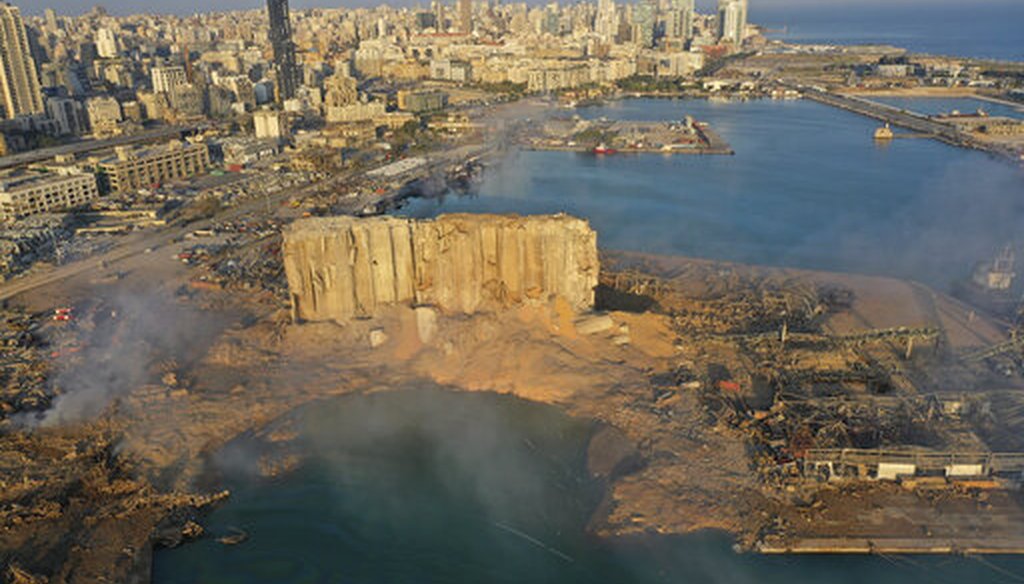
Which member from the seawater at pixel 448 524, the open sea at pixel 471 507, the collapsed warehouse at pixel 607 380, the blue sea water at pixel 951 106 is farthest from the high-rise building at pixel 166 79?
the blue sea water at pixel 951 106

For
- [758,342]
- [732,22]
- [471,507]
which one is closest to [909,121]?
[758,342]

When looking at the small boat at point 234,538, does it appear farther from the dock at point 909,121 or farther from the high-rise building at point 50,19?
the high-rise building at point 50,19

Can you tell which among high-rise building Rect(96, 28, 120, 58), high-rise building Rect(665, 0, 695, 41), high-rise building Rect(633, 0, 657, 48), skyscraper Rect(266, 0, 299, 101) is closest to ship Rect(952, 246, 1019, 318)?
skyscraper Rect(266, 0, 299, 101)

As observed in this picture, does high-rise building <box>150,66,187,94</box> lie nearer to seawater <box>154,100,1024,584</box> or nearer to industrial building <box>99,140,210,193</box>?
industrial building <box>99,140,210,193</box>

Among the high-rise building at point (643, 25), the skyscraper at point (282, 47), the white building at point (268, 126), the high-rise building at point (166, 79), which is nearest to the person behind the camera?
the white building at point (268, 126)

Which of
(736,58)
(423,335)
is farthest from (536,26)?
(423,335)

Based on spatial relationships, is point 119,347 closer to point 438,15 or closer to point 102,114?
point 102,114

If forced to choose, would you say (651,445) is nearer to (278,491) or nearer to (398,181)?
(278,491)
